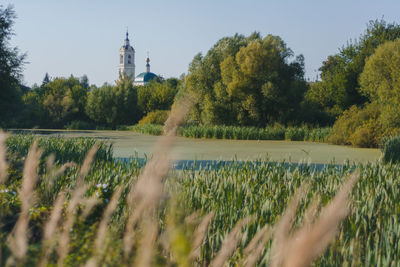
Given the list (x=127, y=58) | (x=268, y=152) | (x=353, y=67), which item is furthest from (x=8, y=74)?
(x=127, y=58)

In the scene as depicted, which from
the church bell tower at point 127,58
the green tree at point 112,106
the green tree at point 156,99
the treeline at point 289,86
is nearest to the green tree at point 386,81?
the treeline at point 289,86

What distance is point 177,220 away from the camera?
2.04 feet

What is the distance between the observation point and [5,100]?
1105cm

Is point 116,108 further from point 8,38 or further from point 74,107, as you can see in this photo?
point 8,38

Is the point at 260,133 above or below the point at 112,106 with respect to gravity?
below

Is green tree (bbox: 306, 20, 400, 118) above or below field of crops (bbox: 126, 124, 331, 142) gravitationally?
above

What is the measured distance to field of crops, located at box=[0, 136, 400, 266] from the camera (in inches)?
32.4

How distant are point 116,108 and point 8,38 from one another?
18.3 meters

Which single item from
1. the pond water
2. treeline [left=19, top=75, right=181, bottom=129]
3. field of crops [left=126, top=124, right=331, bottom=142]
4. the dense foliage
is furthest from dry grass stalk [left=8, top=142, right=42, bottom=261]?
treeline [left=19, top=75, right=181, bottom=129]

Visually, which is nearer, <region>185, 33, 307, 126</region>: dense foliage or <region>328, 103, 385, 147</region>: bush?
<region>328, 103, 385, 147</region>: bush

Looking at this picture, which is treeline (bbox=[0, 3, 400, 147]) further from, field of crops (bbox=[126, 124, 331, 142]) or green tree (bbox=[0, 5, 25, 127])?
green tree (bbox=[0, 5, 25, 127])

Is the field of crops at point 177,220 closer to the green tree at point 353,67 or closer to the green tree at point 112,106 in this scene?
the green tree at point 353,67

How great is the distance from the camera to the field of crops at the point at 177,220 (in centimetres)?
82

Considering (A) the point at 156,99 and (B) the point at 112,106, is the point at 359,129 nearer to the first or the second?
(A) the point at 156,99
